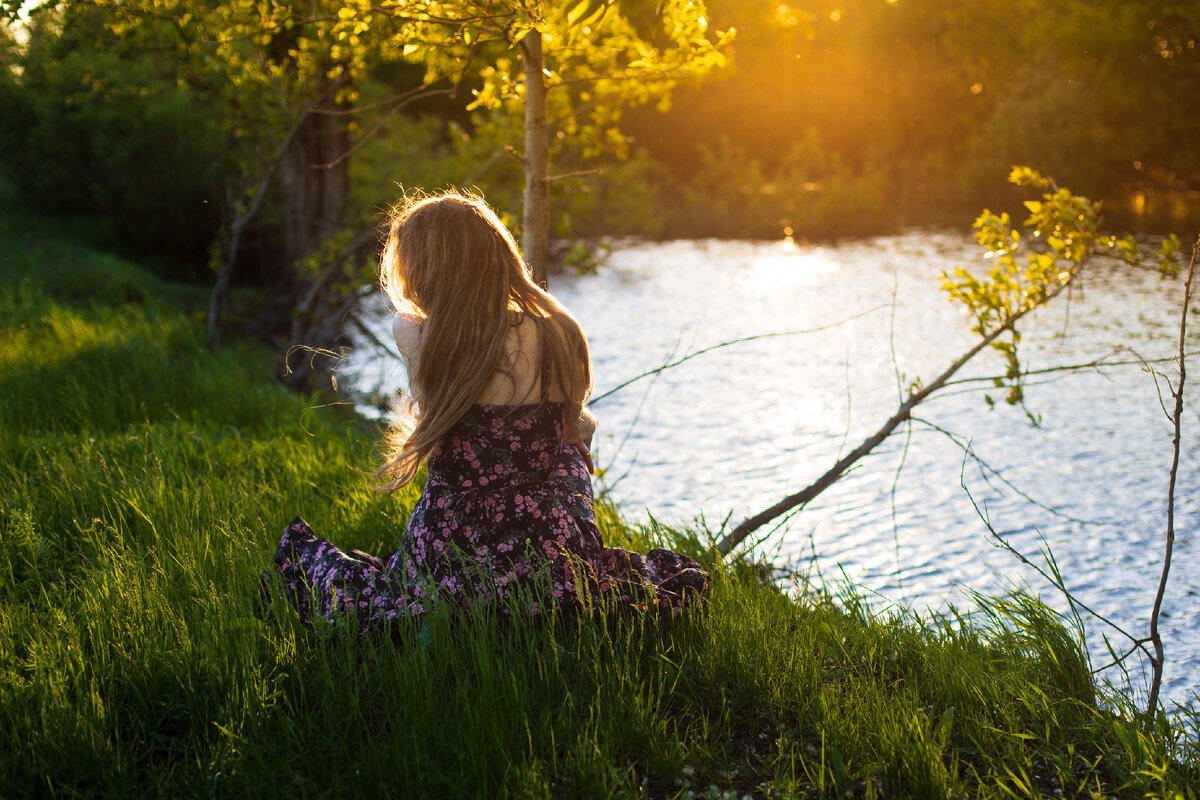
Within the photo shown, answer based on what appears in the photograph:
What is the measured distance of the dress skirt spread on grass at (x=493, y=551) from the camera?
9.22 feet

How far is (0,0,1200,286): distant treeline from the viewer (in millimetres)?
13805

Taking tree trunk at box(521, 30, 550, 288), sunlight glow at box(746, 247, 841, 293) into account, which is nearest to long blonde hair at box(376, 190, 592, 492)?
tree trunk at box(521, 30, 550, 288)

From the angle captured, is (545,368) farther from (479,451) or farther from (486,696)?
(486,696)

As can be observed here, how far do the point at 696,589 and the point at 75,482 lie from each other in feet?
9.39

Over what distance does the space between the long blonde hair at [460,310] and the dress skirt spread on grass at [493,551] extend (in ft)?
0.35

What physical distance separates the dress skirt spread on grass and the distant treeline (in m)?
3.08

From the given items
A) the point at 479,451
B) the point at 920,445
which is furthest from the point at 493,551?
the point at 920,445

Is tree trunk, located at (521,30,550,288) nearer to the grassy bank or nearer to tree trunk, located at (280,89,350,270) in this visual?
the grassy bank

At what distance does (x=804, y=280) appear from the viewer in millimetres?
17188

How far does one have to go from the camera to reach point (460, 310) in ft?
9.23

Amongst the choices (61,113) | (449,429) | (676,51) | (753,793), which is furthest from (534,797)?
(61,113)

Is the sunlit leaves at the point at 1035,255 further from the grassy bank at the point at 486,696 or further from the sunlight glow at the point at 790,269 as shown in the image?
the sunlight glow at the point at 790,269

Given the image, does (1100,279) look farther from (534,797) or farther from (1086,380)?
(534,797)

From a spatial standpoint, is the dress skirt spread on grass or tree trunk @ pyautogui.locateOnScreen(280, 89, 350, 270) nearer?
the dress skirt spread on grass
